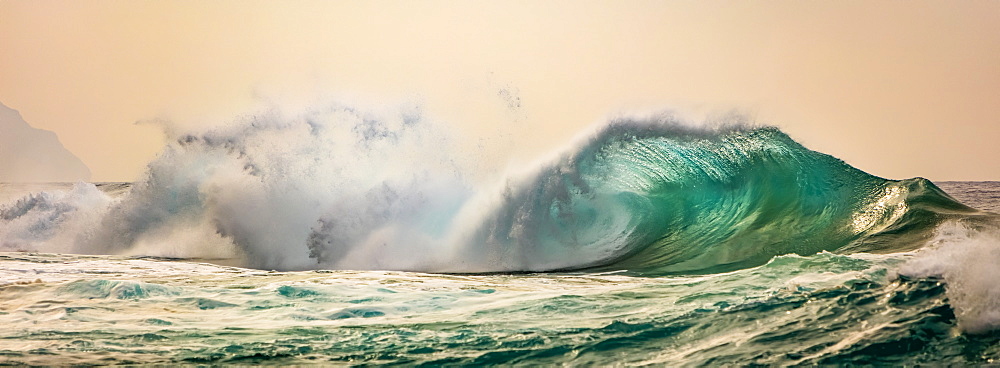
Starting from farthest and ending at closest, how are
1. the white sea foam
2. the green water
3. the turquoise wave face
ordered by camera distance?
the turquoise wave face
the green water
the white sea foam

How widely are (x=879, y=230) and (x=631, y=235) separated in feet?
13.5

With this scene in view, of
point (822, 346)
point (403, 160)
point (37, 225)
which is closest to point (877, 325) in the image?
point (822, 346)

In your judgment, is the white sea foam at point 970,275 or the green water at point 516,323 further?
the green water at point 516,323

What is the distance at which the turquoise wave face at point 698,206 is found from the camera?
492 inches

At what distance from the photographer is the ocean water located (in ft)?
18.5

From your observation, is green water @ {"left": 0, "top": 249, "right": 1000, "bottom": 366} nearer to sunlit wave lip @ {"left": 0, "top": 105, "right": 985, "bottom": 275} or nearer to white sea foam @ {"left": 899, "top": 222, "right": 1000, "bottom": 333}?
white sea foam @ {"left": 899, "top": 222, "right": 1000, "bottom": 333}

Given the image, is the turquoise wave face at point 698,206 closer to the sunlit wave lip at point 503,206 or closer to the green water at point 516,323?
the sunlit wave lip at point 503,206

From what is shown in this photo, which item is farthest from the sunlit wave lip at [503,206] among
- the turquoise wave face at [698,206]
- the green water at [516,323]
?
the green water at [516,323]

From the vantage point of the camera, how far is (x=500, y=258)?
13828 mm

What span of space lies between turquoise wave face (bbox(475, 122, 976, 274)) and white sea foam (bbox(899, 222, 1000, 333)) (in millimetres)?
5265

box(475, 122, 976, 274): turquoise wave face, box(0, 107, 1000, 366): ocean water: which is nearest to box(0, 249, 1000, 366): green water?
box(0, 107, 1000, 366): ocean water

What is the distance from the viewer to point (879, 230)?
40.4 ft

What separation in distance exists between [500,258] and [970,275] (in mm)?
8867

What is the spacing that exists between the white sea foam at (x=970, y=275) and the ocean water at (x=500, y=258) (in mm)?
20
